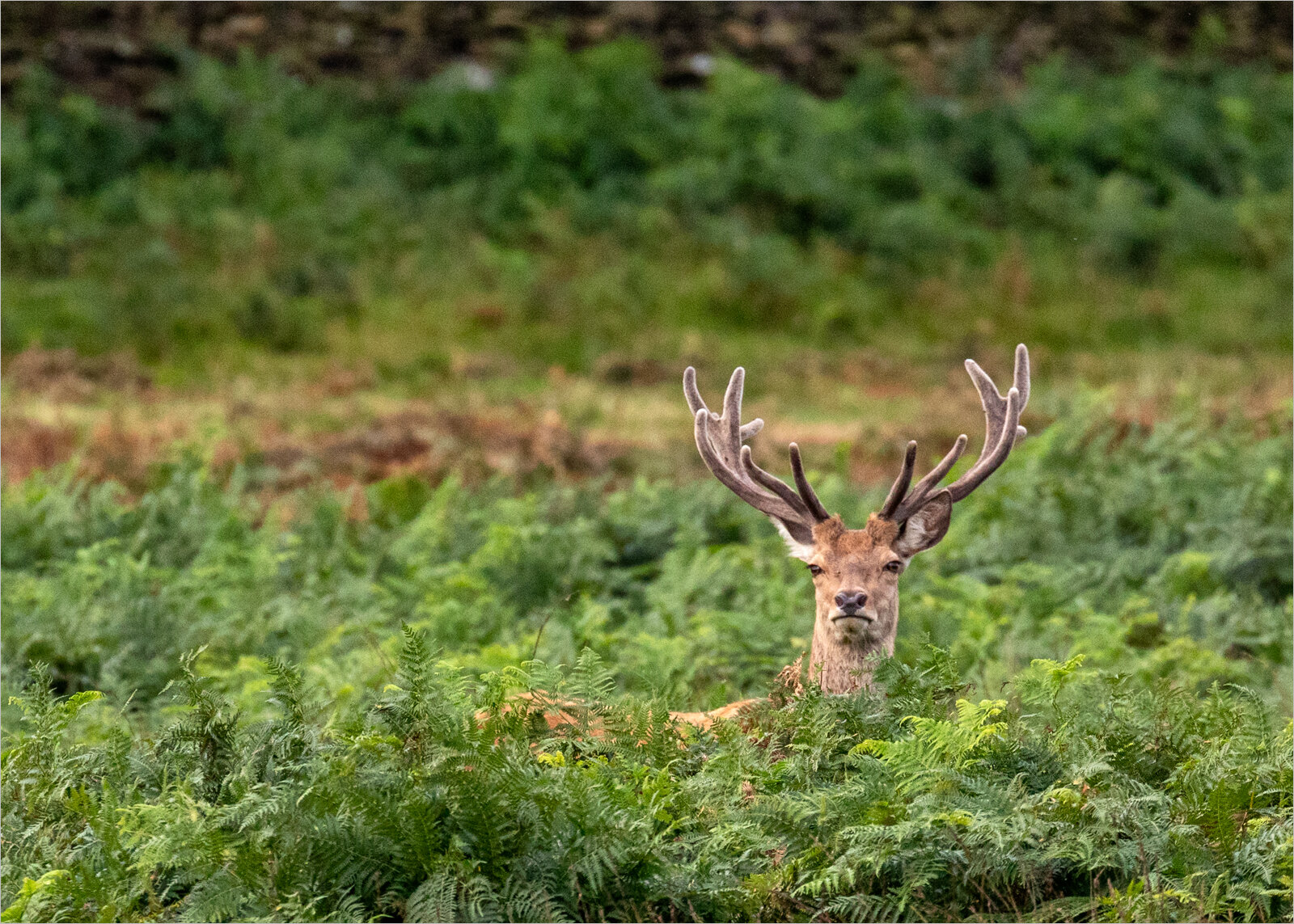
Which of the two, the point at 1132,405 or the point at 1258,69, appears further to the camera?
the point at 1258,69

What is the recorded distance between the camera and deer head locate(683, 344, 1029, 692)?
4.92 m

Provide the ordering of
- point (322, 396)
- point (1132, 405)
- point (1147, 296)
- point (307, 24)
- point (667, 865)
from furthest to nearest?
point (307, 24), point (1147, 296), point (322, 396), point (1132, 405), point (667, 865)

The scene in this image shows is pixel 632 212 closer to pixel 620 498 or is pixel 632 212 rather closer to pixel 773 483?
pixel 620 498

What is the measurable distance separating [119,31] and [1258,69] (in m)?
14.6

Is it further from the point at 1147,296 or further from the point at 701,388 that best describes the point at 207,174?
the point at 1147,296

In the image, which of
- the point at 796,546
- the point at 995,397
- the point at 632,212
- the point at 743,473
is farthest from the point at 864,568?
the point at 632,212

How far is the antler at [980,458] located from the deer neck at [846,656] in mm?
381

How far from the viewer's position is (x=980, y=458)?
5.23 m

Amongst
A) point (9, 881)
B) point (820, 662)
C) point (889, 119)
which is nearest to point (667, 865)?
point (820, 662)

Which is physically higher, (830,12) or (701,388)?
(830,12)

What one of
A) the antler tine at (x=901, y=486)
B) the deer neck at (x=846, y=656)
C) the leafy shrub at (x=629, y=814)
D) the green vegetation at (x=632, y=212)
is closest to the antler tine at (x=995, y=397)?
the antler tine at (x=901, y=486)

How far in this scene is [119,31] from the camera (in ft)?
59.4

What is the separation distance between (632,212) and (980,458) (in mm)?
11991

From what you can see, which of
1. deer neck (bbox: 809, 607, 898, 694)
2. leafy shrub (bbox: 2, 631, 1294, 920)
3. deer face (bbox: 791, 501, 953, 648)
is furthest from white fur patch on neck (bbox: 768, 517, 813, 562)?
leafy shrub (bbox: 2, 631, 1294, 920)
